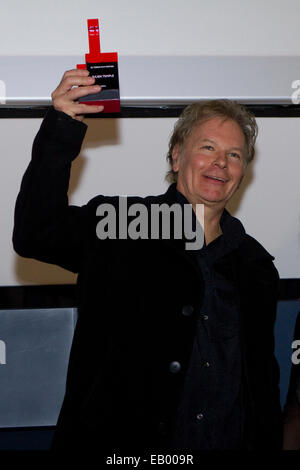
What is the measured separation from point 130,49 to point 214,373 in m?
0.83

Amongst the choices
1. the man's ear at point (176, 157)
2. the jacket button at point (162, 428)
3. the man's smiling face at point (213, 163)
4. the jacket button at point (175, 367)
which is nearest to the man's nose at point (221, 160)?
the man's smiling face at point (213, 163)

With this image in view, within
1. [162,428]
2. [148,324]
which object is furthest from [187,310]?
[162,428]

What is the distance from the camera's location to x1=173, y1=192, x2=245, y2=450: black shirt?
1094mm

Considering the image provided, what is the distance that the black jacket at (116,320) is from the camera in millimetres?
1019

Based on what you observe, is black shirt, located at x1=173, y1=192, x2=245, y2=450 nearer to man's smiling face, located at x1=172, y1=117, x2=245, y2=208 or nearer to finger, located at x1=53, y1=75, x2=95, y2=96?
man's smiling face, located at x1=172, y1=117, x2=245, y2=208

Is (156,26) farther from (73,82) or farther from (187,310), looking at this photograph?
(187,310)

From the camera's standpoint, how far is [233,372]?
114cm

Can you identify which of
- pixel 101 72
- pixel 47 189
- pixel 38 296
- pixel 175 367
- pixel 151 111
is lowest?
pixel 175 367

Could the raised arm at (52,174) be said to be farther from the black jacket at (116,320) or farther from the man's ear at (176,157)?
the man's ear at (176,157)

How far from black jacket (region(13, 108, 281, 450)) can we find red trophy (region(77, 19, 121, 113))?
54mm

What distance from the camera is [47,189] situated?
1.00 metres

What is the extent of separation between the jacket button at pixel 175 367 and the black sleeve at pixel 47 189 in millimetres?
287

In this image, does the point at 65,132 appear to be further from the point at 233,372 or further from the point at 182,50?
the point at 182,50

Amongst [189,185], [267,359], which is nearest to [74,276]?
[189,185]
